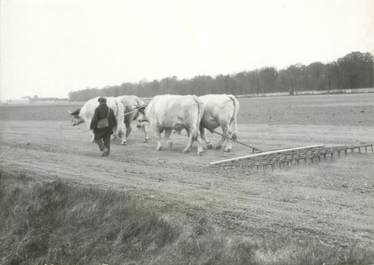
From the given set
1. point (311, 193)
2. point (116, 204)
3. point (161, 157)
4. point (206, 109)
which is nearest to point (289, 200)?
point (311, 193)

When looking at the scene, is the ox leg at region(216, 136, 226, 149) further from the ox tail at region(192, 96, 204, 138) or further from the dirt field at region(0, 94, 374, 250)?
the ox tail at region(192, 96, 204, 138)

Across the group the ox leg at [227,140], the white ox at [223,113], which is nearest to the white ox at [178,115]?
the white ox at [223,113]

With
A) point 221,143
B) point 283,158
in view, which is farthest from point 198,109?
point 283,158

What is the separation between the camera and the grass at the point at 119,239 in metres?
5.06

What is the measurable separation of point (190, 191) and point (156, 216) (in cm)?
137

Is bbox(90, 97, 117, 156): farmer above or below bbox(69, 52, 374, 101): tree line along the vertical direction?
below

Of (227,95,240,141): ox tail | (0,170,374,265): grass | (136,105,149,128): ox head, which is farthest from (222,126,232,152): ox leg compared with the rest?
(0,170,374,265): grass

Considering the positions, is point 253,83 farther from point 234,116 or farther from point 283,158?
point 283,158

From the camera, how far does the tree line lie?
1170 centimetres

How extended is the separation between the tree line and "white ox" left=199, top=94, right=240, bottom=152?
2.63 feet

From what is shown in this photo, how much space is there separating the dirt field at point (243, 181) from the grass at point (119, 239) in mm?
294

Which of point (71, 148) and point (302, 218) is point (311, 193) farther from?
point (71, 148)

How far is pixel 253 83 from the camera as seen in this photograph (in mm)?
16906

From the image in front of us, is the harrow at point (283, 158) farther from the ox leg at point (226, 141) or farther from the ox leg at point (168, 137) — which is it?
the ox leg at point (168, 137)
